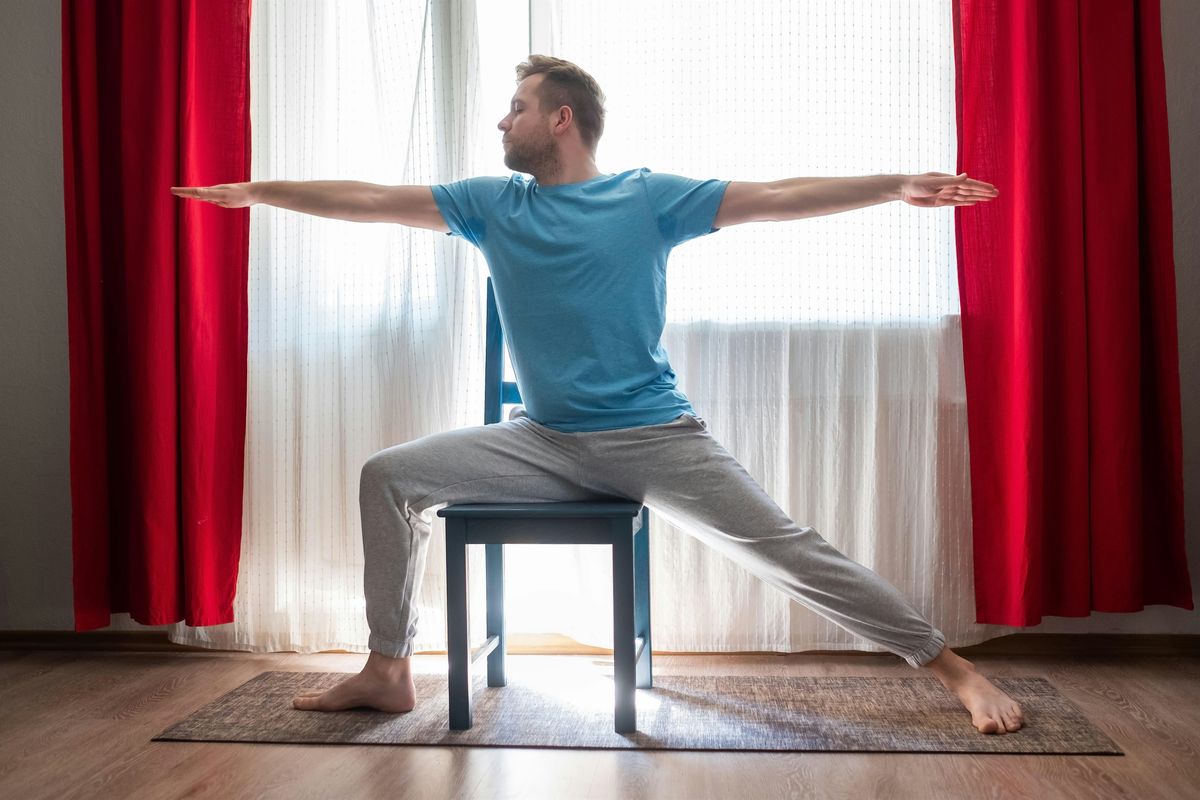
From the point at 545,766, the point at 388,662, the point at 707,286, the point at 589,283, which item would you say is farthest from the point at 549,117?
the point at 545,766

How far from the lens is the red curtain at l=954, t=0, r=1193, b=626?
226 cm

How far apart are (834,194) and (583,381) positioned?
0.63 metres

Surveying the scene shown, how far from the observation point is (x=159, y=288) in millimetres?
2451

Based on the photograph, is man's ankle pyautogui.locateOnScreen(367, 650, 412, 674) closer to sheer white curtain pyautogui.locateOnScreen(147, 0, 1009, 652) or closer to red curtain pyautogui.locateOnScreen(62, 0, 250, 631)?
sheer white curtain pyautogui.locateOnScreen(147, 0, 1009, 652)

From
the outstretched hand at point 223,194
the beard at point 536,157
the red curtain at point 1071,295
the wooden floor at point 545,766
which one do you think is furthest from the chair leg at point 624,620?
the outstretched hand at point 223,194

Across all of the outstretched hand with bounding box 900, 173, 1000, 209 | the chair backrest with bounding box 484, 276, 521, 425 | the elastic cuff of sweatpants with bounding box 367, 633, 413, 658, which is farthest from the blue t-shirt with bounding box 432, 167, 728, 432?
the elastic cuff of sweatpants with bounding box 367, 633, 413, 658

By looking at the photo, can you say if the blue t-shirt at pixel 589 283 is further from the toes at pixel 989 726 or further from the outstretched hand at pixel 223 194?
the toes at pixel 989 726

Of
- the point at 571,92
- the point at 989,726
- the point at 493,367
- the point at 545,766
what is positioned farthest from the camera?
the point at 493,367

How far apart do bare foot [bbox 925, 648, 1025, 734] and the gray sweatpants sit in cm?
5

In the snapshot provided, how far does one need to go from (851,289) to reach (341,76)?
138 centimetres

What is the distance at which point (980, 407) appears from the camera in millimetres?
2334

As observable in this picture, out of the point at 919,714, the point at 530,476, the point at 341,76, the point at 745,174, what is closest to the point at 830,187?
the point at 745,174

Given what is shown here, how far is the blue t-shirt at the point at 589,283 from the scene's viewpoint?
2.05 metres

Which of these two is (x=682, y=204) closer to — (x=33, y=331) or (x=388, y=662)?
(x=388, y=662)
